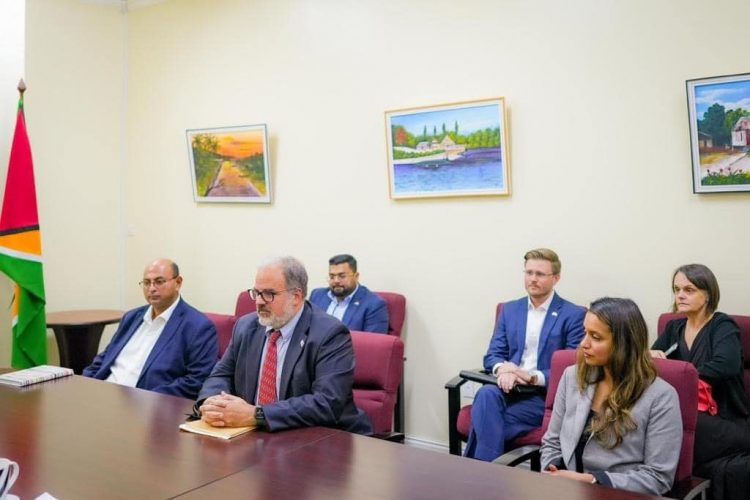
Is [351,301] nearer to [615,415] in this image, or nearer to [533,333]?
[533,333]

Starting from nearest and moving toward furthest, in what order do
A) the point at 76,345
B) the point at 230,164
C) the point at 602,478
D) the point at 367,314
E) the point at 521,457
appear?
the point at 602,478 → the point at 521,457 → the point at 367,314 → the point at 76,345 → the point at 230,164

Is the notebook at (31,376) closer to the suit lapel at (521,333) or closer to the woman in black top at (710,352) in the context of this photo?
the suit lapel at (521,333)

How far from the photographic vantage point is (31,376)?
9.36 ft

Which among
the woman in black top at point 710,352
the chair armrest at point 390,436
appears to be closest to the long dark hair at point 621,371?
the chair armrest at point 390,436

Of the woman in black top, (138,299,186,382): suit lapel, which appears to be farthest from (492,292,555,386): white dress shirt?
(138,299,186,382): suit lapel

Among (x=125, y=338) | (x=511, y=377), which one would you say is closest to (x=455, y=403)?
(x=511, y=377)

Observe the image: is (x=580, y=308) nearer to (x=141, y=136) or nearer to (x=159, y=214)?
(x=159, y=214)

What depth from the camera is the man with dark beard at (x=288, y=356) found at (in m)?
2.44

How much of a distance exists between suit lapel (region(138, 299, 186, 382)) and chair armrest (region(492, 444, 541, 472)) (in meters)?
1.71

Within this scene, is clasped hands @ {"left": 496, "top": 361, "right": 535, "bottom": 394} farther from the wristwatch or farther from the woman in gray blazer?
the wristwatch

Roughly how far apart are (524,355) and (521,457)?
4.30 feet

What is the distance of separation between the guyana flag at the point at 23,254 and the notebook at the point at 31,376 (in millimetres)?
1772

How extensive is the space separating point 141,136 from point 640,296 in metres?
4.40

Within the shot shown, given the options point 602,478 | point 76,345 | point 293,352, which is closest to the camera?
point 602,478
